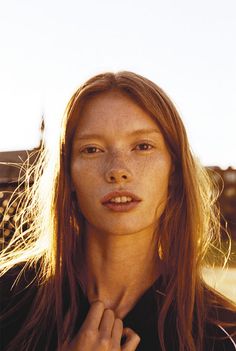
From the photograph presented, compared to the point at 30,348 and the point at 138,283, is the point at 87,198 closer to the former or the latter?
the point at 138,283

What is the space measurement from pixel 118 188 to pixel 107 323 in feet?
Result: 1.40

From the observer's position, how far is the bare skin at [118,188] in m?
1.79

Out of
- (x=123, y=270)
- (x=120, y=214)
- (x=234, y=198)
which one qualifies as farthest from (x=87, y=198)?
(x=234, y=198)

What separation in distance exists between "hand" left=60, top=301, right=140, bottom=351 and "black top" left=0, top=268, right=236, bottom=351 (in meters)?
0.08

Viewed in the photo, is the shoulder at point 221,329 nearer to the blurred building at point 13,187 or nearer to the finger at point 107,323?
the finger at point 107,323

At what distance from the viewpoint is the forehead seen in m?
1.83

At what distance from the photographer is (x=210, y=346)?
5.65 ft

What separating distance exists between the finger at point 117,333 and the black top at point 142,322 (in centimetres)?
11

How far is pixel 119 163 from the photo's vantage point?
5.83 ft

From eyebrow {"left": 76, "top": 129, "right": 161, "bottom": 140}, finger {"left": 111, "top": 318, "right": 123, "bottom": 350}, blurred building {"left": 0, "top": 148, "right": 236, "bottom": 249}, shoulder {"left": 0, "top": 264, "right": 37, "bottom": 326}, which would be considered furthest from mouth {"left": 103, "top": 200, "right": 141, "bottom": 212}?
blurred building {"left": 0, "top": 148, "right": 236, "bottom": 249}

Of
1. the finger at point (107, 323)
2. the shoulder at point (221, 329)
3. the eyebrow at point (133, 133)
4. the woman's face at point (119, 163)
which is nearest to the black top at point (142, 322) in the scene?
the shoulder at point (221, 329)

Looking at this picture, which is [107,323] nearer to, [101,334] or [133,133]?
[101,334]

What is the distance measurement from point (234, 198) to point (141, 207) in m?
11.7

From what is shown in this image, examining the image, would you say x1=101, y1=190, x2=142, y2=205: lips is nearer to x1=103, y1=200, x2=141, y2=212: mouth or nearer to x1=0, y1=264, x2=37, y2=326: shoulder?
x1=103, y1=200, x2=141, y2=212: mouth
